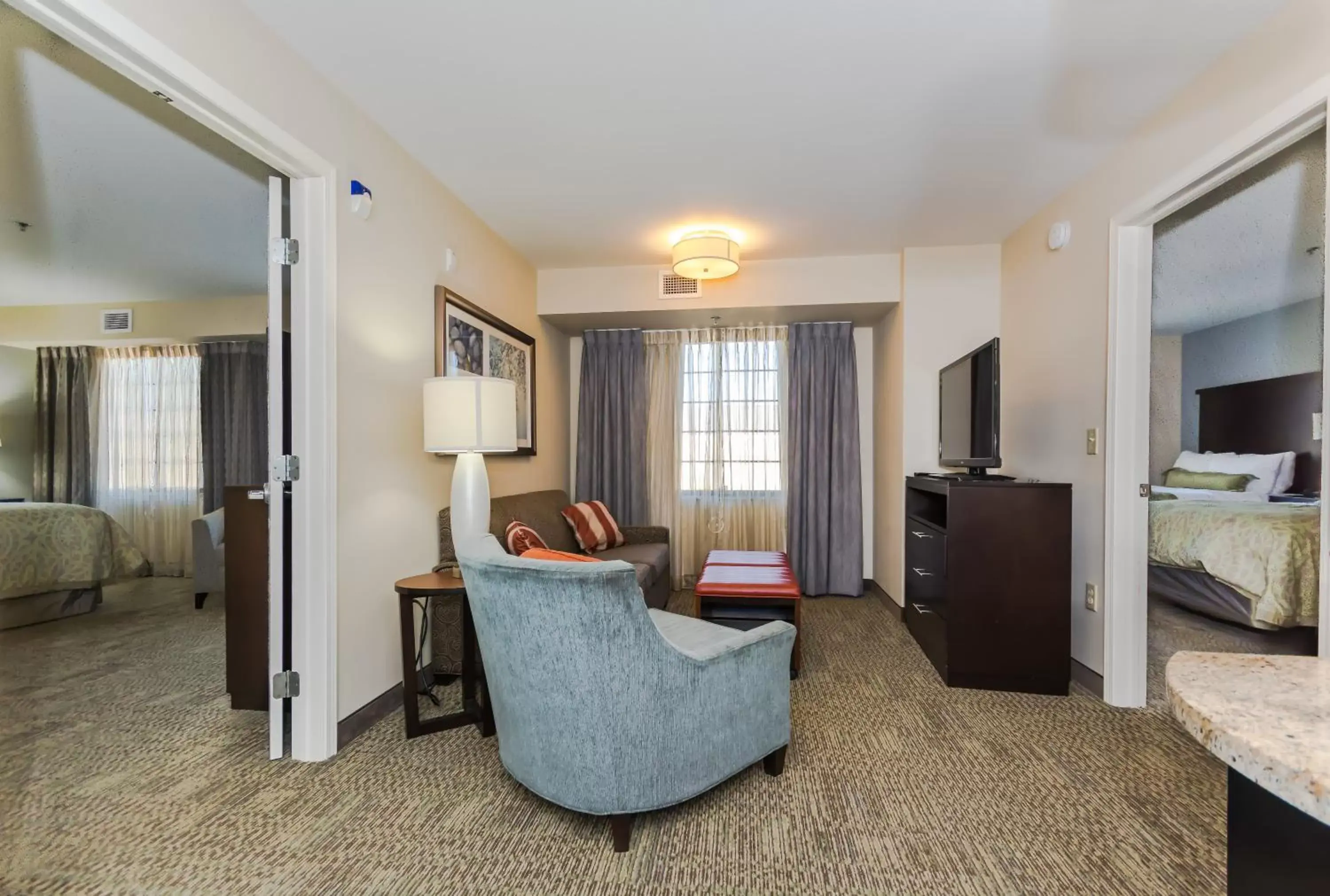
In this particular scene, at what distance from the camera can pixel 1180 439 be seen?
7.91ft

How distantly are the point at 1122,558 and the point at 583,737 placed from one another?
2388 millimetres

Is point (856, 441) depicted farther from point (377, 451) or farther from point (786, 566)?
point (377, 451)

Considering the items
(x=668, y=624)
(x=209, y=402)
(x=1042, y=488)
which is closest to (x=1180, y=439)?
(x=1042, y=488)

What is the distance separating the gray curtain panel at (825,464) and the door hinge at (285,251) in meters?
3.40

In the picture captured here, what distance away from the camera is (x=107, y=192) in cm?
233

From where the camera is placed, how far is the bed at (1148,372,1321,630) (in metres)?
1.94

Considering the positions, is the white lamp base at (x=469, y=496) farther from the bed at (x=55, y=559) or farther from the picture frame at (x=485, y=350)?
the bed at (x=55, y=559)

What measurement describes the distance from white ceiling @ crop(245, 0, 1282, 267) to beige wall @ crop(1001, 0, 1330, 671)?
9 centimetres

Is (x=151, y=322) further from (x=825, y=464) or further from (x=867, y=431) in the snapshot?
(x=867, y=431)

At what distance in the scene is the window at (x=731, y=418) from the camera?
15.1 feet

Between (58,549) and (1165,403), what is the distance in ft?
13.9

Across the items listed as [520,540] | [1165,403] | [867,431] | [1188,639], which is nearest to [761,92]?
[520,540]

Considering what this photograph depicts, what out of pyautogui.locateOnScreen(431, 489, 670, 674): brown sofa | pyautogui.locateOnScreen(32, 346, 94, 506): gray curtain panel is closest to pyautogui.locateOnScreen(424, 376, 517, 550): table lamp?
pyautogui.locateOnScreen(431, 489, 670, 674): brown sofa

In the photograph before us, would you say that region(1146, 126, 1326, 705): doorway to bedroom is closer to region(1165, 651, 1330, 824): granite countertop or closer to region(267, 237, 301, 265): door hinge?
region(1165, 651, 1330, 824): granite countertop
